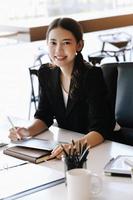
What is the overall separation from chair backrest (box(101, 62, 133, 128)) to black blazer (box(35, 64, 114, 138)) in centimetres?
28

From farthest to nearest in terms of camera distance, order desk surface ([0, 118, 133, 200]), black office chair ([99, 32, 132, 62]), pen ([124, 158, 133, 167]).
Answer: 1. black office chair ([99, 32, 132, 62])
2. pen ([124, 158, 133, 167])
3. desk surface ([0, 118, 133, 200])

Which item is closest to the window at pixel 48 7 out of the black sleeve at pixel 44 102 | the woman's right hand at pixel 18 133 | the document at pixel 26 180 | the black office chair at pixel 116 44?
the black office chair at pixel 116 44

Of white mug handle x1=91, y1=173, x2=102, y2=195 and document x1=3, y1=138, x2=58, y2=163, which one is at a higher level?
white mug handle x1=91, y1=173, x2=102, y2=195

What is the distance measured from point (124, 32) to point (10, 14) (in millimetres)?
1558

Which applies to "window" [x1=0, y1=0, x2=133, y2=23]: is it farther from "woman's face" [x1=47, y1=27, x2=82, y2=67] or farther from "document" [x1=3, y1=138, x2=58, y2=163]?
"document" [x1=3, y1=138, x2=58, y2=163]

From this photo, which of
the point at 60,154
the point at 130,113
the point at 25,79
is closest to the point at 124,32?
the point at 25,79

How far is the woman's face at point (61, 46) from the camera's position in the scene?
1.97 m

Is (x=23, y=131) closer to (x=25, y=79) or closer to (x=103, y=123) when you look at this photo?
(x=103, y=123)

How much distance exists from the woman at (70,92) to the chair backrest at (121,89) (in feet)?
0.93

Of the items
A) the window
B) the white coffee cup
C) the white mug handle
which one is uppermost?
the window

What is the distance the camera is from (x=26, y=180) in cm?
146

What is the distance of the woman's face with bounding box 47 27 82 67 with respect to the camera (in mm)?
1972

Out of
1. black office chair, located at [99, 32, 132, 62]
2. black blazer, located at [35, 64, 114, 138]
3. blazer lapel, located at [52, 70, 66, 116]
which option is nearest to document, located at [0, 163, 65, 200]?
black blazer, located at [35, 64, 114, 138]

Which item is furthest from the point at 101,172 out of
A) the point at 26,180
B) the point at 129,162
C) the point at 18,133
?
the point at 18,133
